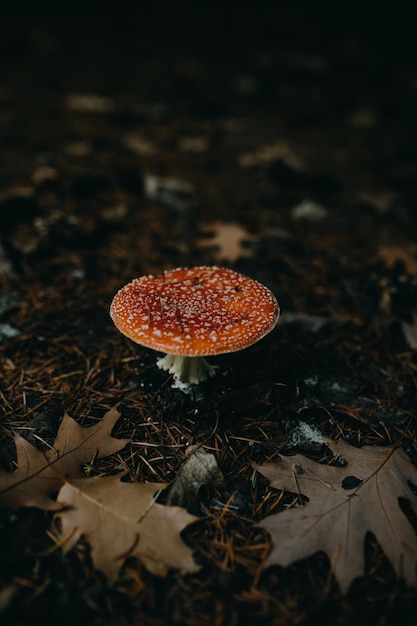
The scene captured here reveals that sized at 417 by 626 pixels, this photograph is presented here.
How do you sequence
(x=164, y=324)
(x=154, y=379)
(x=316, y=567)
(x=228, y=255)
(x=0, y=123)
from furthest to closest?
(x=0, y=123) < (x=228, y=255) < (x=154, y=379) < (x=164, y=324) < (x=316, y=567)

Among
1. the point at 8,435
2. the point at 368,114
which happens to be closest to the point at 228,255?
the point at 8,435

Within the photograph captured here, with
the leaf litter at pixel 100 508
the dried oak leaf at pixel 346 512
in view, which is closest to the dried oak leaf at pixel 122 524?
the leaf litter at pixel 100 508

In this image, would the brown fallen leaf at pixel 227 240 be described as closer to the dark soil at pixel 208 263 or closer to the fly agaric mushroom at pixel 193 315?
the dark soil at pixel 208 263

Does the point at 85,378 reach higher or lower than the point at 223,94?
lower

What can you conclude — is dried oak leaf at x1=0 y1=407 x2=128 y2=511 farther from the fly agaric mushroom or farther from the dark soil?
the fly agaric mushroom

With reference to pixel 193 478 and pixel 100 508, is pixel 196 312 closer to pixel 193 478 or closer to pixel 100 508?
pixel 193 478

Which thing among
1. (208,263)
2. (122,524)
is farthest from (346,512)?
(208,263)

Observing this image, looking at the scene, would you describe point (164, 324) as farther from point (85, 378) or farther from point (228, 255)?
point (228, 255)
